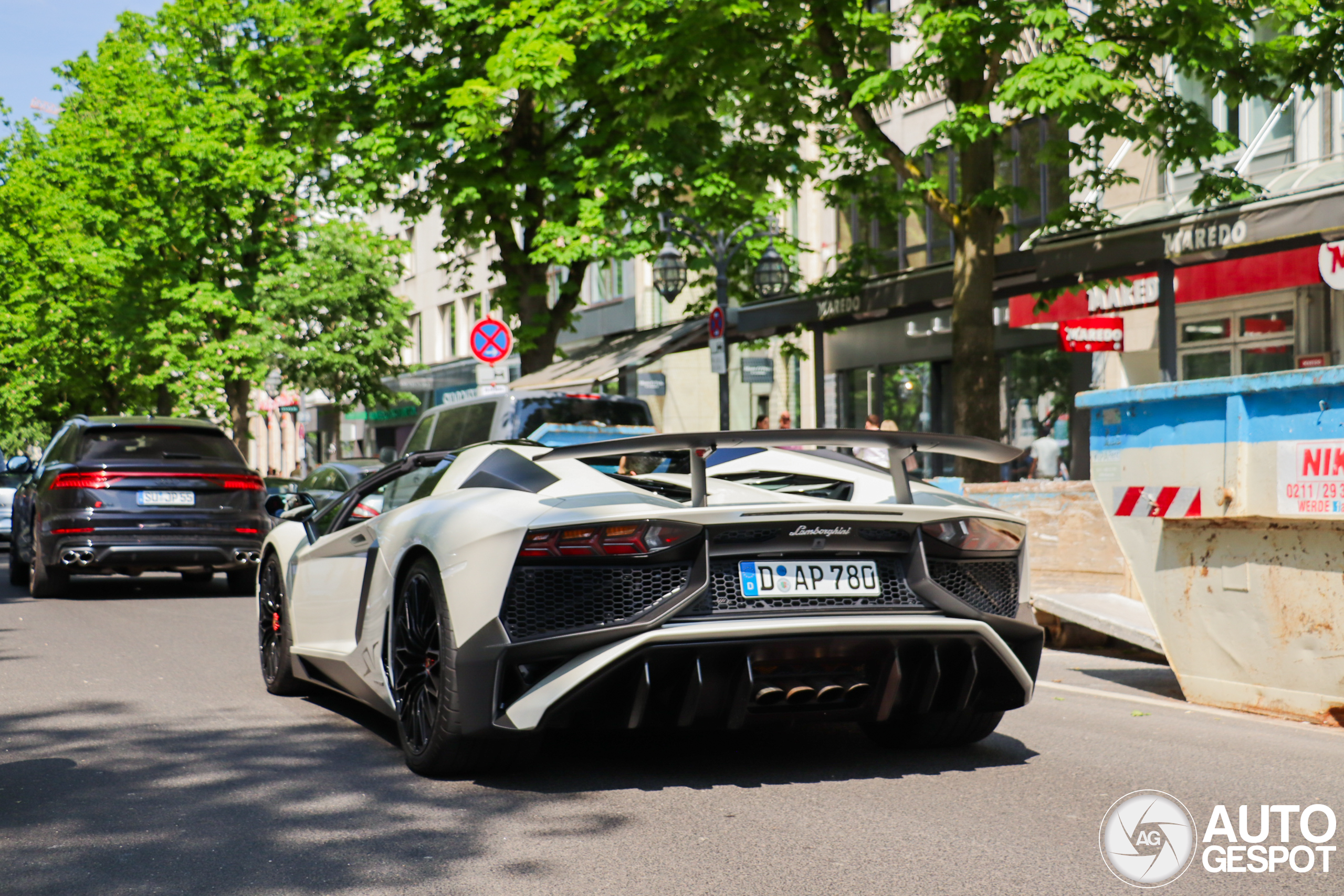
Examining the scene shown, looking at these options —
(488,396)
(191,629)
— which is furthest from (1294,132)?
(191,629)

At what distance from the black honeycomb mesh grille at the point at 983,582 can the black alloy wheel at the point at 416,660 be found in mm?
1686

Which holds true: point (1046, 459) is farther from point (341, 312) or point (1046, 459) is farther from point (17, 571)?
point (341, 312)

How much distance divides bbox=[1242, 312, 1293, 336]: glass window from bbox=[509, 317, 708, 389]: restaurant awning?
7908mm

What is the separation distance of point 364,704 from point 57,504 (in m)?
7.55

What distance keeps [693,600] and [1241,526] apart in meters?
3.31

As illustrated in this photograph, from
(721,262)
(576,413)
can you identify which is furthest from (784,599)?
(721,262)

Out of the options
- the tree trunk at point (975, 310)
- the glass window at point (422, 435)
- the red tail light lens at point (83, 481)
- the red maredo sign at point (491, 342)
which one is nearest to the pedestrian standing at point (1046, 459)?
the tree trunk at point (975, 310)

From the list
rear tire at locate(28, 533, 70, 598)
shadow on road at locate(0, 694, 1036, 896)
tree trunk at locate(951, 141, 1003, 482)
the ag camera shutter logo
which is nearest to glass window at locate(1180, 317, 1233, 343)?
tree trunk at locate(951, 141, 1003, 482)

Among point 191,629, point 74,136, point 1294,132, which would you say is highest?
point 74,136

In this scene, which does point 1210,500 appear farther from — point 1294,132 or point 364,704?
A: point 1294,132

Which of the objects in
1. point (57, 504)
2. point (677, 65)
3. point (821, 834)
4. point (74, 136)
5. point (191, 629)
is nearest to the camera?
point (821, 834)

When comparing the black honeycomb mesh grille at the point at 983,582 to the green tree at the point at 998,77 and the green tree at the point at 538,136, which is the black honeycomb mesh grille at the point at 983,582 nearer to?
the green tree at the point at 998,77

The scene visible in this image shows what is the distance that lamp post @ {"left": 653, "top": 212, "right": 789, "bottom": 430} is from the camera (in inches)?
750

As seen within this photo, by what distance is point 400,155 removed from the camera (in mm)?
19578
